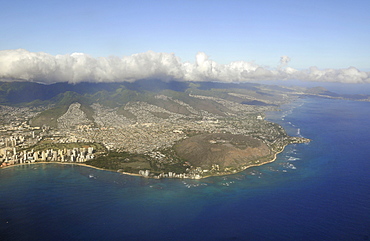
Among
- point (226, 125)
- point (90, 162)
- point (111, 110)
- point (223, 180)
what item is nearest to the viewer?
point (223, 180)

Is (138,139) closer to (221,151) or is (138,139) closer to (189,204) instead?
(221,151)

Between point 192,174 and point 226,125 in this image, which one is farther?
point 226,125

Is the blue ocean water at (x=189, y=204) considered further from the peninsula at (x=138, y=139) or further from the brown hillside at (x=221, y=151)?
the brown hillside at (x=221, y=151)

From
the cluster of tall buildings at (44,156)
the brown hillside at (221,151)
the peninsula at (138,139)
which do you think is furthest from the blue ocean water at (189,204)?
the brown hillside at (221,151)

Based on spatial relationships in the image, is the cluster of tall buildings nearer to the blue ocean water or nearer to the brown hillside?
the blue ocean water

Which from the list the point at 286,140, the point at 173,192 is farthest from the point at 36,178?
the point at 286,140

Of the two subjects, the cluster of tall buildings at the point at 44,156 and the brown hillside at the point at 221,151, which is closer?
the brown hillside at the point at 221,151

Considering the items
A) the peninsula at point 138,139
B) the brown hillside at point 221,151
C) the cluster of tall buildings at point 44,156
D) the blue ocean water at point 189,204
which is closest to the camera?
the blue ocean water at point 189,204

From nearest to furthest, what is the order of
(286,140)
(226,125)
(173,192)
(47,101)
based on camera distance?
(173,192) < (286,140) < (226,125) < (47,101)

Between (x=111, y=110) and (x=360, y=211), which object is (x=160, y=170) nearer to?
(x=360, y=211)
